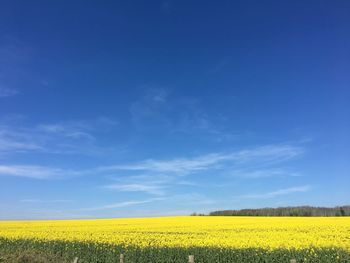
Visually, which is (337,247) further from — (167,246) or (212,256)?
(167,246)

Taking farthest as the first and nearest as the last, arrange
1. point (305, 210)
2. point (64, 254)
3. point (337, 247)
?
point (305, 210), point (64, 254), point (337, 247)

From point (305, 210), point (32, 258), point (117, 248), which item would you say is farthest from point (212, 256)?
point (305, 210)

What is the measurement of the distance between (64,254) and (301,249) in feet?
41.3

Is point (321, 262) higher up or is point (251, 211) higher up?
point (251, 211)

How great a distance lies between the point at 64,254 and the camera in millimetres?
21672

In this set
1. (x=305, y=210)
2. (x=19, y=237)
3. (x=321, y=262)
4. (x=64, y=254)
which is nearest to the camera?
(x=321, y=262)

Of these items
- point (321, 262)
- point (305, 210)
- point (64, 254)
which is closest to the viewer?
point (321, 262)

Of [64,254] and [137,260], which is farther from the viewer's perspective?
[64,254]

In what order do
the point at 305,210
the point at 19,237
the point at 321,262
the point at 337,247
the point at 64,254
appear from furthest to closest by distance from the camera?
1. the point at 305,210
2. the point at 19,237
3. the point at 64,254
4. the point at 337,247
5. the point at 321,262

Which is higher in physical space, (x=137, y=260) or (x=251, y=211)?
(x=251, y=211)

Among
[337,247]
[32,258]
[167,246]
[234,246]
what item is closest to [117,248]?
[167,246]

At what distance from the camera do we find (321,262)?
17.2m

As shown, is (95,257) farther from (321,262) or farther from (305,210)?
(305,210)

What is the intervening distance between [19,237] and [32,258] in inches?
354
